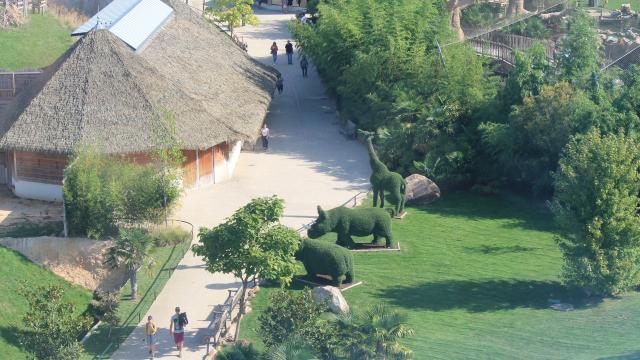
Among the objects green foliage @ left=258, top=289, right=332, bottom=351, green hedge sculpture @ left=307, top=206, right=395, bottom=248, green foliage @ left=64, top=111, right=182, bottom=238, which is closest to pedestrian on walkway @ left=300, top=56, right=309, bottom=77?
green foliage @ left=64, top=111, right=182, bottom=238

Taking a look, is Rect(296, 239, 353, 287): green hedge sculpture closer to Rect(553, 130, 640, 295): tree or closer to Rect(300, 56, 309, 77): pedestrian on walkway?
Rect(553, 130, 640, 295): tree

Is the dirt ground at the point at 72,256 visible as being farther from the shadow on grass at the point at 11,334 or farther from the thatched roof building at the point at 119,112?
the shadow on grass at the point at 11,334

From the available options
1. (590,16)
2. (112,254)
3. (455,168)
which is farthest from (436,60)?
(112,254)

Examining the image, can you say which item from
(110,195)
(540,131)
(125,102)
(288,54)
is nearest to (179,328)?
(110,195)

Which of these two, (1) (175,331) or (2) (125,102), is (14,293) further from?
(2) (125,102)

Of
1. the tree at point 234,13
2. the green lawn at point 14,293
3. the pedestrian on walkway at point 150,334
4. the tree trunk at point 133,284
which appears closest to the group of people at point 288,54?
the tree at point 234,13
